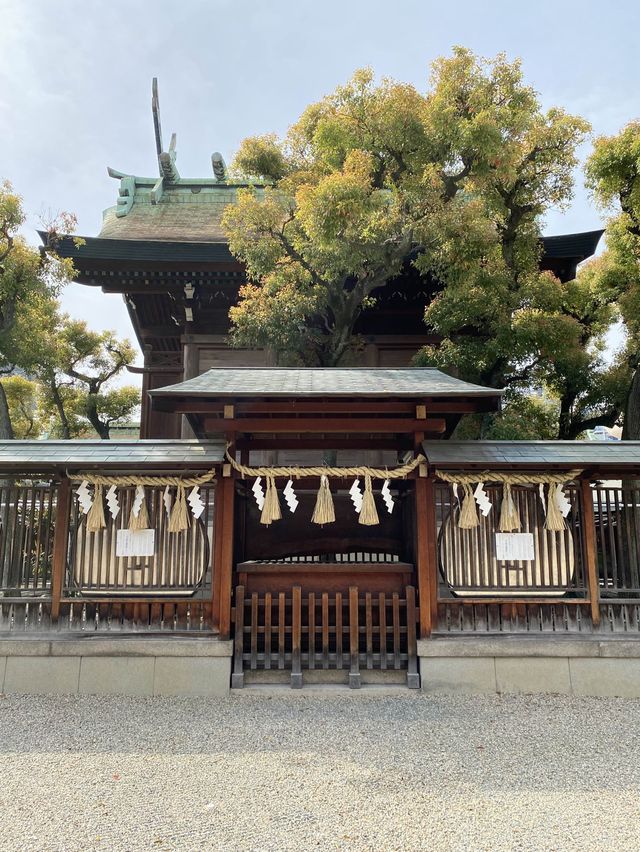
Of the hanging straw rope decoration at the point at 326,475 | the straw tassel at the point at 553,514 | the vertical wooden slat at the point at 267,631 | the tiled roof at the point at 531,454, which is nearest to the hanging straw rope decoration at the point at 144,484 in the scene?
the hanging straw rope decoration at the point at 326,475

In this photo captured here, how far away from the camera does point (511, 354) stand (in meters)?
8.82

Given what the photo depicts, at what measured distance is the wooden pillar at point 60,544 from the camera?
5488 millimetres

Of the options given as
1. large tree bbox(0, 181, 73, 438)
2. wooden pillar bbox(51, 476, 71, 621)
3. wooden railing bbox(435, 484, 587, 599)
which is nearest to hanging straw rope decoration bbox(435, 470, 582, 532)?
wooden railing bbox(435, 484, 587, 599)

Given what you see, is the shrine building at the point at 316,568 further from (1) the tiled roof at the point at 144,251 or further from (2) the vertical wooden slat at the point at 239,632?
(1) the tiled roof at the point at 144,251

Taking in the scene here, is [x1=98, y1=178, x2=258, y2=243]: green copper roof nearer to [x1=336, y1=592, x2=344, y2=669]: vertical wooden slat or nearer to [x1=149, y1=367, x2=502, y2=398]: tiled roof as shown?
[x1=149, y1=367, x2=502, y2=398]: tiled roof

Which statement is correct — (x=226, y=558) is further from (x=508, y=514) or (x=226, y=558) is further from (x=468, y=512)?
(x=508, y=514)

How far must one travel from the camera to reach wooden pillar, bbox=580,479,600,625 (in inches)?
216

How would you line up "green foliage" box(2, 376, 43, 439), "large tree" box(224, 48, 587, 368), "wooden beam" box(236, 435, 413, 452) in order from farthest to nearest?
"green foliage" box(2, 376, 43, 439) → "large tree" box(224, 48, 587, 368) → "wooden beam" box(236, 435, 413, 452)

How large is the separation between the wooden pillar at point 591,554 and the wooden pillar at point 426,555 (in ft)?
4.87

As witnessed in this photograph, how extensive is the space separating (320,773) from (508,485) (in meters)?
3.05

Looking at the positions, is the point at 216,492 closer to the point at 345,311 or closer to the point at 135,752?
the point at 135,752

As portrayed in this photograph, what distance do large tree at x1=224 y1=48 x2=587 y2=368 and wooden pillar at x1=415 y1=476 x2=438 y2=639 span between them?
386cm

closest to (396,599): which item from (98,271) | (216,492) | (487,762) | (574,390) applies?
(487,762)

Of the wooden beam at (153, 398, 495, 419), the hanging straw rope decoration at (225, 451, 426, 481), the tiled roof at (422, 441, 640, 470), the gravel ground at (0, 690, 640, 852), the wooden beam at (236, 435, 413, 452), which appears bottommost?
the gravel ground at (0, 690, 640, 852)
